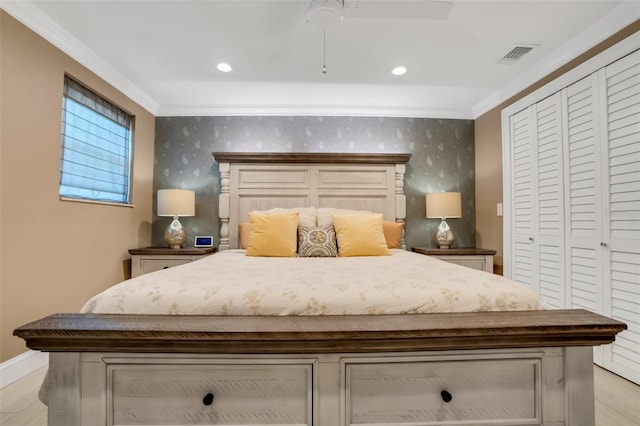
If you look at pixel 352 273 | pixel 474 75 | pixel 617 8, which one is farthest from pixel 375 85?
pixel 352 273

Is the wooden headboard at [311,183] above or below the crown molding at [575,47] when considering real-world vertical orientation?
below

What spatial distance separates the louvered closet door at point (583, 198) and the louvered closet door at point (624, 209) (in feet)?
0.25

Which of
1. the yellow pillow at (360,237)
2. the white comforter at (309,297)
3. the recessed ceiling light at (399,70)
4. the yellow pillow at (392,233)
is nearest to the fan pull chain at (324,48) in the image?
the recessed ceiling light at (399,70)

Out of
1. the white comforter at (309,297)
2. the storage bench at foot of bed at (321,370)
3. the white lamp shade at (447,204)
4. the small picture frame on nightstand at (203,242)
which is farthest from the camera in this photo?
the small picture frame on nightstand at (203,242)

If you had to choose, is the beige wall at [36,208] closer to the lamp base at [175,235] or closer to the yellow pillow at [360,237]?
the lamp base at [175,235]

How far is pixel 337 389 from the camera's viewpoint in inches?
41.6

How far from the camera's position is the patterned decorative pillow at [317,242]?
96.0 inches

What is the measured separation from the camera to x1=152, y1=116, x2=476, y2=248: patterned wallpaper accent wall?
354cm

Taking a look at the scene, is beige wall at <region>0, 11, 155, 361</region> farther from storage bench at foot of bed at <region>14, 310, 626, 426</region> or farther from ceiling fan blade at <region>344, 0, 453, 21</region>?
ceiling fan blade at <region>344, 0, 453, 21</region>

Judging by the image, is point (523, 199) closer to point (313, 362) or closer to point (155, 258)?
point (313, 362)

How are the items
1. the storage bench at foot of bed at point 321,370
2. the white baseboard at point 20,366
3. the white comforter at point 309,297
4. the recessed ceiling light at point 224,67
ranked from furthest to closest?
1. the recessed ceiling light at point 224,67
2. the white baseboard at point 20,366
3. the white comforter at point 309,297
4. the storage bench at foot of bed at point 321,370

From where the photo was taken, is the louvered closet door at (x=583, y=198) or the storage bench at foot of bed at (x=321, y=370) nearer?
the storage bench at foot of bed at (x=321, y=370)

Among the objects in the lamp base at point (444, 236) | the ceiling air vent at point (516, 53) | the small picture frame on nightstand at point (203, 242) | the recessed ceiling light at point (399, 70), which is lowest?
the small picture frame on nightstand at point (203, 242)

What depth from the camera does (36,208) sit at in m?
2.05
